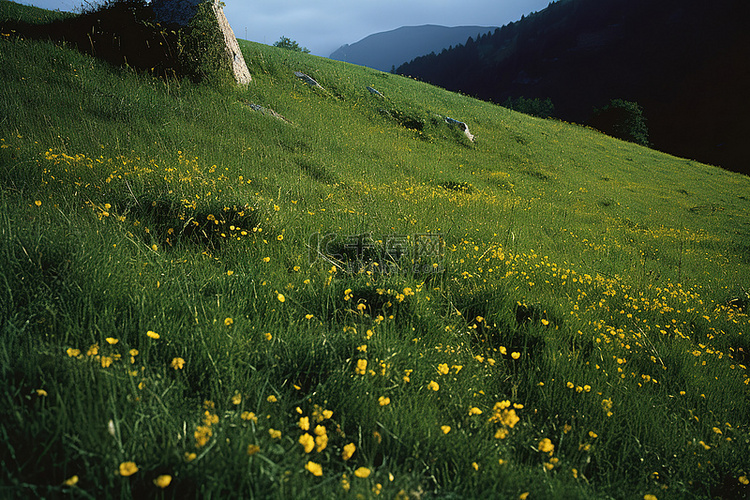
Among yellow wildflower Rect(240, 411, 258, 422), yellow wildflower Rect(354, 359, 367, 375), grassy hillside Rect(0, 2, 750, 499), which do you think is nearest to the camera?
grassy hillside Rect(0, 2, 750, 499)

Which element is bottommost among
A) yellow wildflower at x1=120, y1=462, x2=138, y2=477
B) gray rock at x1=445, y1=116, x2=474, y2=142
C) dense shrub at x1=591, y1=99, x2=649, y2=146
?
yellow wildflower at x1=120, y1=462, x2=138, y2=477

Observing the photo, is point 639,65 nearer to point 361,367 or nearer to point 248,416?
point 361,367

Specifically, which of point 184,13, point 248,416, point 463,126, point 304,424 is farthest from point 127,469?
point 463,126

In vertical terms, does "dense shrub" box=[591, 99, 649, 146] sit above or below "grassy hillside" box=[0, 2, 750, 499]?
above

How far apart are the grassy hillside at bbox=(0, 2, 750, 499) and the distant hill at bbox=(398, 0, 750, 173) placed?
69989 millimetres

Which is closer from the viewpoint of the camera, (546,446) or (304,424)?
(304,424)

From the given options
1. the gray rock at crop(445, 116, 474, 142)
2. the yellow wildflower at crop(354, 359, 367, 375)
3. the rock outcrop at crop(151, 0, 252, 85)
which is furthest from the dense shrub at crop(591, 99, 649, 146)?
the yellow wildflower at crop(354, 359, 367, 375)

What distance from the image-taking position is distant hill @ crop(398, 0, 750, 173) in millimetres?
79500

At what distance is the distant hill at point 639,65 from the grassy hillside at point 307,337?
70.0m

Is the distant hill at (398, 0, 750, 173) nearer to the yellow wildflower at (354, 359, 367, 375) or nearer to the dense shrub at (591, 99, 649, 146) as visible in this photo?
the dense shrub at (591, 99, 649, 146)

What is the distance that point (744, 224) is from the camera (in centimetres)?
1338

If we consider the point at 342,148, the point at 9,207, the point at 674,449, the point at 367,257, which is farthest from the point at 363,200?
the point at 674,449

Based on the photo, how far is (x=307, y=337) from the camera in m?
2.31

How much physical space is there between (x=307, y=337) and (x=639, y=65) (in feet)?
528
